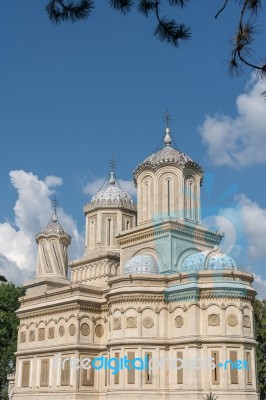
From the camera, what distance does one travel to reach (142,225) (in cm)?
3519

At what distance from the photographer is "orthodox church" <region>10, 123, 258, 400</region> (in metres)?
29.2

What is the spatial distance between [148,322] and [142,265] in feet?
11.2

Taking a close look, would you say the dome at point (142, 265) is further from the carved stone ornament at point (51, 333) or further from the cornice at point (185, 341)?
the carved stone ornament at point (51, 333)

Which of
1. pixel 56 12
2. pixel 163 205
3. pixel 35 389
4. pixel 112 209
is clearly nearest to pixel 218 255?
pixel 163 205

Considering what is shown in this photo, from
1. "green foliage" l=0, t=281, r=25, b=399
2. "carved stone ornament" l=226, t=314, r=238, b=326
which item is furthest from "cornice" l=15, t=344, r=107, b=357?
"green foliage" l=0, t=281, r=25, b=399

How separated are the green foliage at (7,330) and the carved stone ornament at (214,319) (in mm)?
18279

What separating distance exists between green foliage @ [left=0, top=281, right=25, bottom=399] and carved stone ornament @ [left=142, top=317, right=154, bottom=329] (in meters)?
15.3

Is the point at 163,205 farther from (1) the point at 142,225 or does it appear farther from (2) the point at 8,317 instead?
(2) the point at 8,317

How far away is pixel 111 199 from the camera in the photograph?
41.2m

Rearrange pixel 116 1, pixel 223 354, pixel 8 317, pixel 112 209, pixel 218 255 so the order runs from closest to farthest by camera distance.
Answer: pixel 116 1 → pixel 223 354 → pixel 218 255 → pixel 112 209 → pixel 8 317

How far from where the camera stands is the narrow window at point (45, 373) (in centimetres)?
3429

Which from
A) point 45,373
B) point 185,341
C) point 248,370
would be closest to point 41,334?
point 45,373

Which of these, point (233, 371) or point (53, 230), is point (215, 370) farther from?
point (53, 230)

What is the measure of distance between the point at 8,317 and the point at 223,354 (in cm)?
2026
